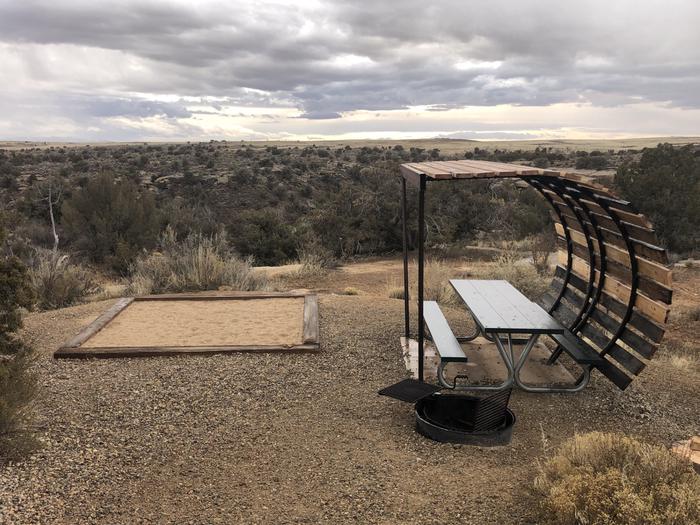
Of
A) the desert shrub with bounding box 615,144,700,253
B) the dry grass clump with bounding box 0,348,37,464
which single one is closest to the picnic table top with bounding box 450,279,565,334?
the dry grass clump with bounding box 0,348,37,464

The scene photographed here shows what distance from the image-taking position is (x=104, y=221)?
17234 mm

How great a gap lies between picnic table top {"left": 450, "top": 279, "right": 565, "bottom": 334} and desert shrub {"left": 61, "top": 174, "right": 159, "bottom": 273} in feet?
40.7

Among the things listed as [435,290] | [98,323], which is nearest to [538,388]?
[435,290]

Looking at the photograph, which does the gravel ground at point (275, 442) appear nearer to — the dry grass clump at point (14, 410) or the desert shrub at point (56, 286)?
the dry grass clump at point (14, 410)

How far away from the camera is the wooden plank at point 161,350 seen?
6.20 m

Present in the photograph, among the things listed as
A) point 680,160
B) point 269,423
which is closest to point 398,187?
point 680,160

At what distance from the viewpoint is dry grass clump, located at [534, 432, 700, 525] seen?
2.88 metres

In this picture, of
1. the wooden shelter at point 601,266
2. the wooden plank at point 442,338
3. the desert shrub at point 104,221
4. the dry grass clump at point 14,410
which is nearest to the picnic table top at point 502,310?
the wooden plank at point 442,338

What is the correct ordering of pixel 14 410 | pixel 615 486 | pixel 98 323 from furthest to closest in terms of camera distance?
1. pixel 98 323
2. pixel 14 410
3. pixel 615 486

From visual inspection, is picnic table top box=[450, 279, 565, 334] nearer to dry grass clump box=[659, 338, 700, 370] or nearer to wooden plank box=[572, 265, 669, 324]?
wooden plank box=[572, 265, 669, 324]

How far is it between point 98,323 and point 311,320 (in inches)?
105

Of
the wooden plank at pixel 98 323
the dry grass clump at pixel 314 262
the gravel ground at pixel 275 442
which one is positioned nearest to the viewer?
the gravel ground at pixel 275 442

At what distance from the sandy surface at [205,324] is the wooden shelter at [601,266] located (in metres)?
1.68

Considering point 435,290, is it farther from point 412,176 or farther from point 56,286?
point 56,286
